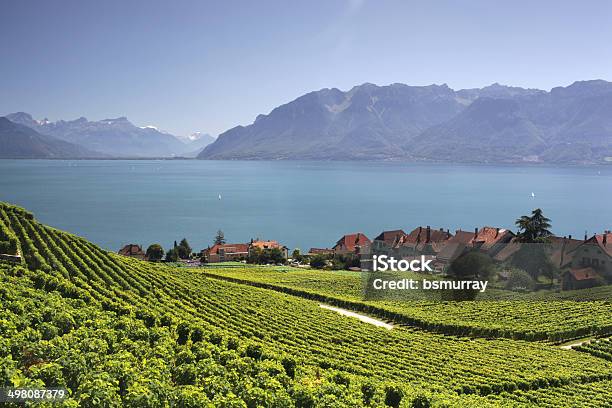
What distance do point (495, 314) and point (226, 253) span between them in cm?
6465

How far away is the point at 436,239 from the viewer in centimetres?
8906

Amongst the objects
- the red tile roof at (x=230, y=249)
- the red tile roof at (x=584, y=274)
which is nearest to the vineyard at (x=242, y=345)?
the red tile roof at (x=584, y=274)

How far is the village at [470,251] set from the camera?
57.1 metres

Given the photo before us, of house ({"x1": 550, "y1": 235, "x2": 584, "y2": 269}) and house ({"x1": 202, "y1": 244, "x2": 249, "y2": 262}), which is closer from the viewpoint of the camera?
house ({"x1": 550, "y1": 235, "x2": 584, "y2": 269})

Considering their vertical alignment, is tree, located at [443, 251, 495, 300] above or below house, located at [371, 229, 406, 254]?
above

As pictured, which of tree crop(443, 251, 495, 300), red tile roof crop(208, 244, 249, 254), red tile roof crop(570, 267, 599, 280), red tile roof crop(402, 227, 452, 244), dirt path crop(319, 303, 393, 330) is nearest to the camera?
dirt path crop(319, 303, 393, 330)

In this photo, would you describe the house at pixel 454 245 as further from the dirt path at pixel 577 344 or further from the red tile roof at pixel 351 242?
the dirt path at pixel 577 344

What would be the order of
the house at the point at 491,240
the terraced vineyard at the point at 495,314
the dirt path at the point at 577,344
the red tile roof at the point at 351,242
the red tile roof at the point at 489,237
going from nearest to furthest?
the dirt path at the point at 577,344 → the terraced vineyard at the point at 495,314 → the house at the point at 491,240 → the red tile roof at the point at 489,237 → the red tile roof at the point at 351,242

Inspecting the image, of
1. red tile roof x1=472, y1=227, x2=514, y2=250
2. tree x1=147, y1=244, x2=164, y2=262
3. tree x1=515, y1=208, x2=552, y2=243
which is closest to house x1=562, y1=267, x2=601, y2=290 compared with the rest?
tree x1=515, y1=208, x2=552, y2=243

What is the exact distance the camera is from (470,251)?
61.7 meters

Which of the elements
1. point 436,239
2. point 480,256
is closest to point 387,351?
point 480,256

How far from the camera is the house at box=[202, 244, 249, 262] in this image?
318ft

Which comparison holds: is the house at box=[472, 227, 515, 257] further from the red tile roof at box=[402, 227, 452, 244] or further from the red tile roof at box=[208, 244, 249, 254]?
the red tile roof at box=[208, 244, 249, 254]

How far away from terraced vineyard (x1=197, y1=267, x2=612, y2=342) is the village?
16.4 ft
